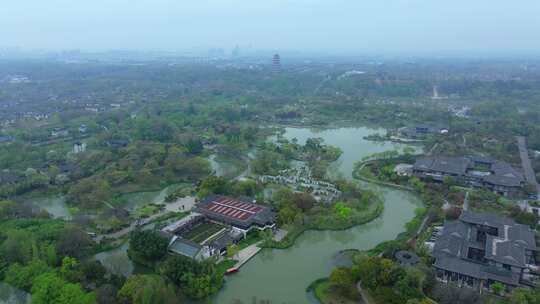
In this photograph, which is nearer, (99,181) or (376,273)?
(376,273)

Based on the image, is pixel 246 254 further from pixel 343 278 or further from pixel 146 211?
pixel 146 211

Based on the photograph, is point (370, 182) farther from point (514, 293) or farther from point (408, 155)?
point (514, 293)

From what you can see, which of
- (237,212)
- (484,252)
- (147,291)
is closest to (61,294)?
(147,291)

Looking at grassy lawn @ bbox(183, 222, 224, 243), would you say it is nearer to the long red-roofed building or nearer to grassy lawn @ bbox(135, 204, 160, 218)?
→ the long red-roofed building

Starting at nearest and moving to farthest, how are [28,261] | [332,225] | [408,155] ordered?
A: [28,261] < [332,225] < [408,155]

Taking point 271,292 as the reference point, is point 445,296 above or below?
above

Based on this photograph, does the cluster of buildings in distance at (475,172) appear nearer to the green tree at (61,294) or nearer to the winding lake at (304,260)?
the winding lake at (304,260)

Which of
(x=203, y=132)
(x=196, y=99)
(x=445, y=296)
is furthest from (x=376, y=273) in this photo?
(x=196, y=99)

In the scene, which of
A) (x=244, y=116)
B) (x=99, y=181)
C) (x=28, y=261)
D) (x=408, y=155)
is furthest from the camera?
(x=244, y=116)
